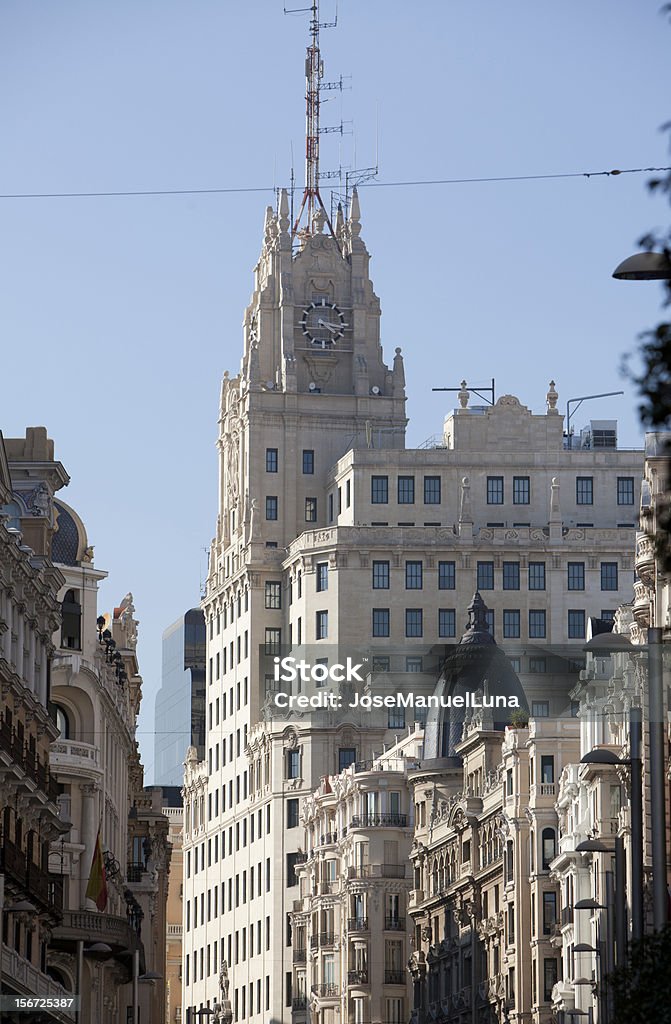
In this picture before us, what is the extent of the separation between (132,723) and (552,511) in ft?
173

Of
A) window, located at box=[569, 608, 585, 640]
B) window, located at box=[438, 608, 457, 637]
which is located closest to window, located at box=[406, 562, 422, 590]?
window, located at box=[438, 608, 457, 637]

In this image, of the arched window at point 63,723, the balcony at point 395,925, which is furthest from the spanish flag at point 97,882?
the balcony at point 395,925

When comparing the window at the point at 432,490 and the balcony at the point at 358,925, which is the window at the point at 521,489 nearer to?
the window at the point at 432,490

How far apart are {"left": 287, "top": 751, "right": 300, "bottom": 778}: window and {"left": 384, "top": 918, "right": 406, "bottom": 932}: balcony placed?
86.9ft

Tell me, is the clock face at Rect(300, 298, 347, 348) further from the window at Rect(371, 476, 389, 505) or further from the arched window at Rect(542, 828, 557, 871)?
the arched window at Rect(542, 828, 557, 871)

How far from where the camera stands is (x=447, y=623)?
164500mm

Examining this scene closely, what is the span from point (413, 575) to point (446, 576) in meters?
2.01

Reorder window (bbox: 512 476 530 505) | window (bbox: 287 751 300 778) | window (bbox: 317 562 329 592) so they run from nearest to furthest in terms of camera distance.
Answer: window (bbox: 287 751 300 778) < window (bbox: 317 562 329 592) < window (bbox: 512 476 530 505)

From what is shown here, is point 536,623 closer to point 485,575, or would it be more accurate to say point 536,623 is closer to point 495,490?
point 485,575

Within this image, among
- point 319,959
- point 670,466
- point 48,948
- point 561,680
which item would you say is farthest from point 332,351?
point 670,466

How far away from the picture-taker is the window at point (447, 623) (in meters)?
164

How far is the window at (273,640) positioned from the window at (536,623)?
1679 cm

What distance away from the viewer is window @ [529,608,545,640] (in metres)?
164

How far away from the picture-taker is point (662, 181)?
24781 mm
